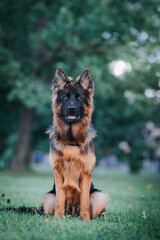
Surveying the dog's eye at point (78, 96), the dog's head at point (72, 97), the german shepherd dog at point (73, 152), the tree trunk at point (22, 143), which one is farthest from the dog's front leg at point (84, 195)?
the tree trunk at point (22, 143)

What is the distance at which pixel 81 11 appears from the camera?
14398 millimetres

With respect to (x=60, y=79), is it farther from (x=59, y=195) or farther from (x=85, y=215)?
(x=85, y=215)

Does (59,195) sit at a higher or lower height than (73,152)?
lower

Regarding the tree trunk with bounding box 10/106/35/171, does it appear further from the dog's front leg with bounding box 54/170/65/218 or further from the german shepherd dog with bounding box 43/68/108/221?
the dog's front leg with bounding box 54/170/65/218

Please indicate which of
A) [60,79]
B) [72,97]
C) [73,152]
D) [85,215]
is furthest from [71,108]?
[85,215]

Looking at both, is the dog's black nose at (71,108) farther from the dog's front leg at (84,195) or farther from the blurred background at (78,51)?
the blurred background at (78,51)

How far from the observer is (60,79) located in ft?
14.9

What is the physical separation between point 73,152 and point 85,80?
54.7 inches

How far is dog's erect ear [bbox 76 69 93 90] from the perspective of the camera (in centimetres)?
449

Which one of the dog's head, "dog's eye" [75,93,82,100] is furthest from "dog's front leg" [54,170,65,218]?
"dog's eye" [75,93,82,100]

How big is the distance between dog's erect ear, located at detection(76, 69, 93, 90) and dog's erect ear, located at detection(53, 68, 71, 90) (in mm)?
212

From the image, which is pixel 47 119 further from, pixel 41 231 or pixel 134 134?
pixel 41 231

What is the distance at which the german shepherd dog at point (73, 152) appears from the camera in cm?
413

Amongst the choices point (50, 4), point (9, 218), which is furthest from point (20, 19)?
point (9, 218)
